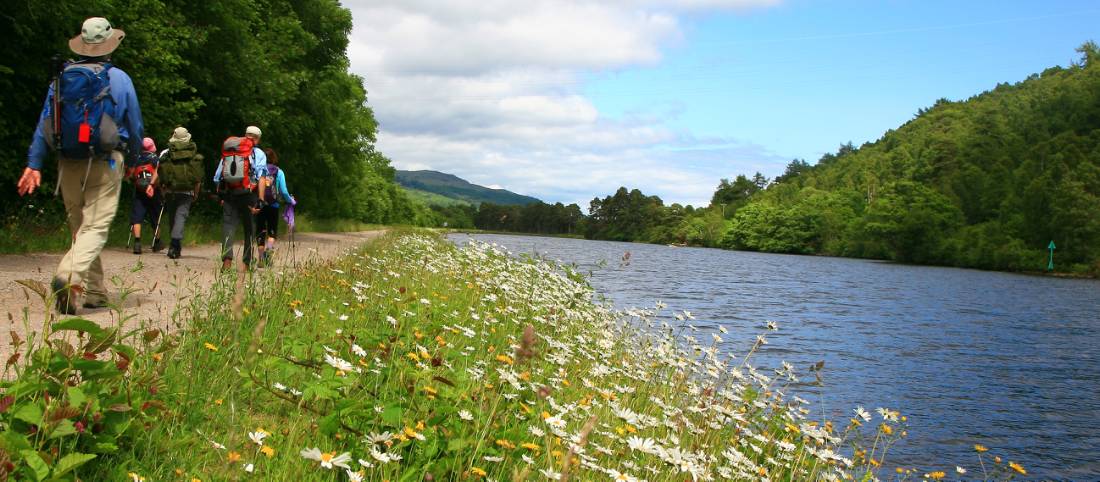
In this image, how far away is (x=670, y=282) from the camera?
99.0 feet

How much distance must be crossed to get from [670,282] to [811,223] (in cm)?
11370

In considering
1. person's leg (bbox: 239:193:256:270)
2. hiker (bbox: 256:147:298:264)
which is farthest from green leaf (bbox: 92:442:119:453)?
hiker (bbox: 256:147:298:264)

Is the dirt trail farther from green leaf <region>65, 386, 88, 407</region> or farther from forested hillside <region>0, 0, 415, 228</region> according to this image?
forested hillside <region>0, 0, 415, 228</region>

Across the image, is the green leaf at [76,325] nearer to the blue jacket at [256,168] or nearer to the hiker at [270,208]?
the blue jacket at [256,168]

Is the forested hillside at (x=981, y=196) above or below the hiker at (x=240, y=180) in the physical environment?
above

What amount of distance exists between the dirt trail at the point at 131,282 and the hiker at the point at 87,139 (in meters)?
0.33

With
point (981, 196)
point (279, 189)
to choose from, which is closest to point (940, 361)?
point (279, 189)

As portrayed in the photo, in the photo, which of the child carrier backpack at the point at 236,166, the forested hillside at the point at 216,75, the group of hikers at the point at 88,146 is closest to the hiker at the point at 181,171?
the forested hillside at the point at 216,75

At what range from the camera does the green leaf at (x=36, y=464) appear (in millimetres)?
2564

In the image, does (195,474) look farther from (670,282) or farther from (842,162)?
(842,162)

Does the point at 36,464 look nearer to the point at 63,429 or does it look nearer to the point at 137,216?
the point at 63,429

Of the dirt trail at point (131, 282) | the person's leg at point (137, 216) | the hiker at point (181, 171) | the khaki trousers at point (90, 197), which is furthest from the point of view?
the hiker at point (181, 171)

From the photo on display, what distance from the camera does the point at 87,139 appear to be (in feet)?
20.2

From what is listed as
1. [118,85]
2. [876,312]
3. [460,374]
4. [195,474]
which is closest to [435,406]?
[460,374]
